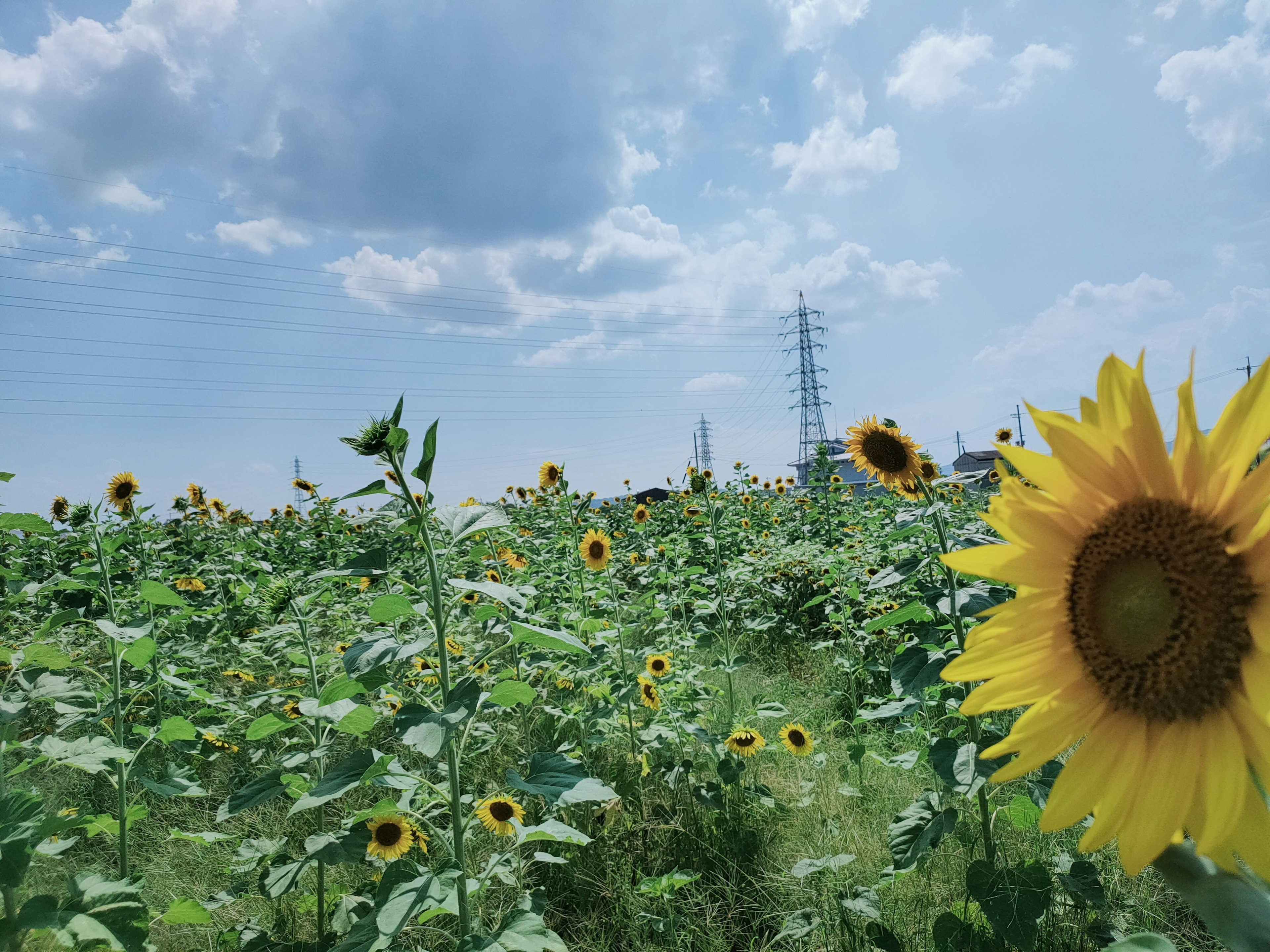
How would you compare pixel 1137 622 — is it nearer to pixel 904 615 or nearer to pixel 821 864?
pixel 904 615

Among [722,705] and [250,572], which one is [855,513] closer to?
[722,705]

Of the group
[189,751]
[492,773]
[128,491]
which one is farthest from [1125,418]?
[128,491]

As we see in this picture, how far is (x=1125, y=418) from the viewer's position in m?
0.57

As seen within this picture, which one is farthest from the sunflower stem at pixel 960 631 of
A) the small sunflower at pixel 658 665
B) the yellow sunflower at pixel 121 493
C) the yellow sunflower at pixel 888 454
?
the yellow sunflower at pixel 121 493

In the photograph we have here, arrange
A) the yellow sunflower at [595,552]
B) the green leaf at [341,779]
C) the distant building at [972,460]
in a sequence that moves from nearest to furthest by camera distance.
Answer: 1. the green leaf at [341,779]
2. the yellow sunflower at [595,552]
3. the distant building at [972,460]

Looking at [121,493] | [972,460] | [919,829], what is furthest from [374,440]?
[972,460]

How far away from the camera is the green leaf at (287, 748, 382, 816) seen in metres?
1.34

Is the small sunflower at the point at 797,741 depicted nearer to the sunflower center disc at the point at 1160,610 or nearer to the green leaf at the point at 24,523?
the sunflower center disc at the point at 1160,610

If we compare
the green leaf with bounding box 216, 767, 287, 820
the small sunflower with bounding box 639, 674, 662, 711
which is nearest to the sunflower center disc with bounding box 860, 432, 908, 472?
the small sunflower with bounding box 639, 674, 662, 711

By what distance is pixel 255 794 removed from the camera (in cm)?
182

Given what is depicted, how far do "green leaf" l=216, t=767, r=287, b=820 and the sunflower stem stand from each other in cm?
188

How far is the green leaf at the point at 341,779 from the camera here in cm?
134

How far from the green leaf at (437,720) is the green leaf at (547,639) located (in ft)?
0.42

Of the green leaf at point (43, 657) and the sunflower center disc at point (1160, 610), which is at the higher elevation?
the sunflower center disc at point (1160, 610)
